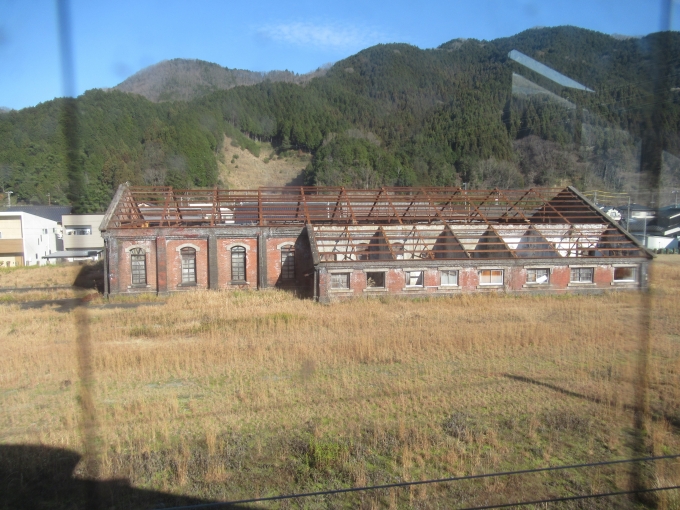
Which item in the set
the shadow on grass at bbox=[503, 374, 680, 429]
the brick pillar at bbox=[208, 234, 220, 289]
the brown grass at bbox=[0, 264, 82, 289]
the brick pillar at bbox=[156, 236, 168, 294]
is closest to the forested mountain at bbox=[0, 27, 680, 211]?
the brick pillar at bbox=[156, 236, 168, 294]

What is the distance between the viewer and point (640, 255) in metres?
20.8

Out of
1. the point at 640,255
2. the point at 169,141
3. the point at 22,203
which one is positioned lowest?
the point at 640,255

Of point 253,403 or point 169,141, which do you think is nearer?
point 253,403

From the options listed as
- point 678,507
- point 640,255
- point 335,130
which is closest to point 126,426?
point 678,507

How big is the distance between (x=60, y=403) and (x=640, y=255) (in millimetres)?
21988

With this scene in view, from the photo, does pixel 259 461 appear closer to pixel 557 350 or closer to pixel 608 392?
pixel 608 392

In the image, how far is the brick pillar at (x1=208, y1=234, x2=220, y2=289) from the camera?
864 inches

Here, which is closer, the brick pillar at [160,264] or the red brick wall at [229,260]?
the brick pillar at [160,264]


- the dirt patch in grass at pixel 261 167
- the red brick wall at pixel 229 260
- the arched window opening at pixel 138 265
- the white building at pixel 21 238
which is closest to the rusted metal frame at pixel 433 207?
the red brick wall at pixel 229 260

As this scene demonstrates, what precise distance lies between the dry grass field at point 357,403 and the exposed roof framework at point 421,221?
7.52m

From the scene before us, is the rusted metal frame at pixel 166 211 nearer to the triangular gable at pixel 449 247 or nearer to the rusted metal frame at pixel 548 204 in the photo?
the triangular gable at pixel 449 247

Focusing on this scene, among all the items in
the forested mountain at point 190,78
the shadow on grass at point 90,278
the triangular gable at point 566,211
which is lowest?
the shadow on grass at point 90,278

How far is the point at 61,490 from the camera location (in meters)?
5.18

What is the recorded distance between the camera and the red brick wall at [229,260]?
72.8ft
